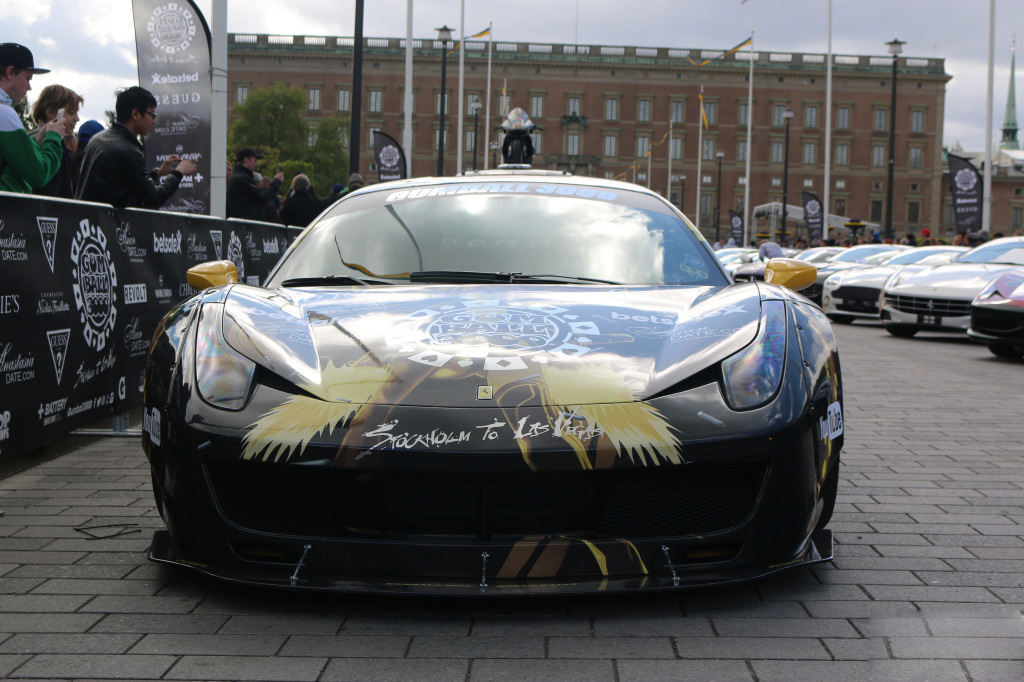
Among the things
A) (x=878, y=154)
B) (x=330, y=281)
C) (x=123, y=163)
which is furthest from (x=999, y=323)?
(x=878, y=154)

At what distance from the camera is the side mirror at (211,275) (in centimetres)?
380

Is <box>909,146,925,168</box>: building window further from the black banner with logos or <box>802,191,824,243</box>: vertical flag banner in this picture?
the black banner with logos

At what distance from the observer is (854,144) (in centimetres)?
9319

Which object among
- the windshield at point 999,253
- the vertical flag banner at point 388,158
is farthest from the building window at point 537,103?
the windshield at point 999,253

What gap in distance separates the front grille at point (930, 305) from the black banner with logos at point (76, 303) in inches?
392

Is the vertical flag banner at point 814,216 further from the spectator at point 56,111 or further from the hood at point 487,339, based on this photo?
the hood at point 487,339

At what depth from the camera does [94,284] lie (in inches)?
214

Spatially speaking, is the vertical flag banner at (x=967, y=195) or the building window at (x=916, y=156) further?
the building window at (x=916, y=156)

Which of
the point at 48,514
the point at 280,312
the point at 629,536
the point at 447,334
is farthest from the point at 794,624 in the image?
the point at 48,514

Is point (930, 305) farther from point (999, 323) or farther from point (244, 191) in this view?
point (244, 191)

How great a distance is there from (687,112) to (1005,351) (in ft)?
278

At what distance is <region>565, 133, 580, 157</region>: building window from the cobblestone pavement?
90.7 meters

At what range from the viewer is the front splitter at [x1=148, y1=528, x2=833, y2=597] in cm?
258

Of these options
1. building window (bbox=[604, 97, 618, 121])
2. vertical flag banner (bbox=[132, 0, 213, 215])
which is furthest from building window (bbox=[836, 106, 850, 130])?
vertical flag banner (bbox=[132, 0, 213, 215])
